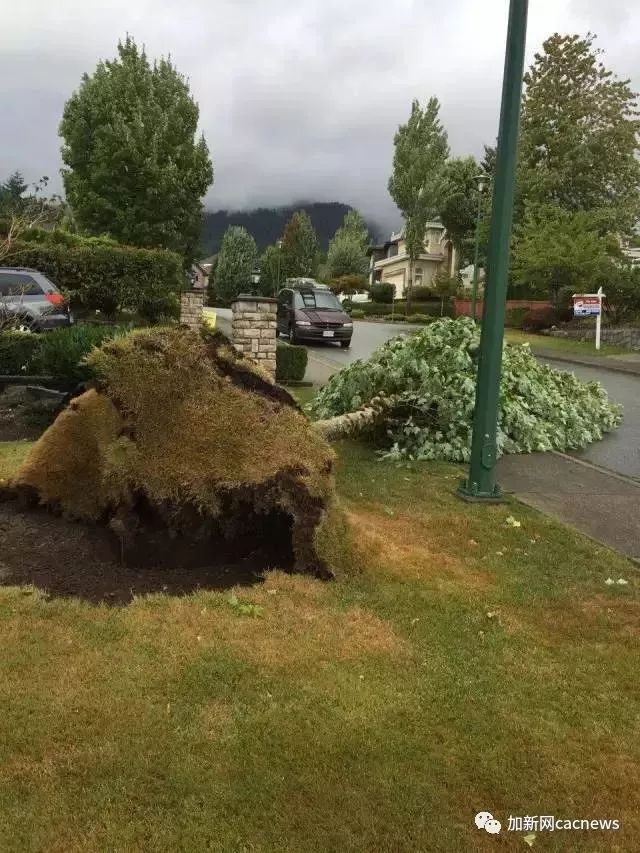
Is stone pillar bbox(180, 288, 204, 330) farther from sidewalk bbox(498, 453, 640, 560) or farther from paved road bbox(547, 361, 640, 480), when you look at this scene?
sidewalk bbox(498, 453, 640, 560)

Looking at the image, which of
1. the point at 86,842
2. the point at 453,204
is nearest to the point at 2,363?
the point at 86,842

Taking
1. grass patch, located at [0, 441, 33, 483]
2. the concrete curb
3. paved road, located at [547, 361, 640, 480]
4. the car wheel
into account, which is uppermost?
the car wheel

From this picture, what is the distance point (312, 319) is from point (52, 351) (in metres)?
13.9

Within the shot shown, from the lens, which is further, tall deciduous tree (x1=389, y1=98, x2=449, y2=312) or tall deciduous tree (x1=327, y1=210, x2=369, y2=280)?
tall deciduous tree (x1=327, y1=210, x2=369, y2=280)

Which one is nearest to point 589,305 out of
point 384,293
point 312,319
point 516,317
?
point 312,319

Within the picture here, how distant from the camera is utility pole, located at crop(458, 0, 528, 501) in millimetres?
5625

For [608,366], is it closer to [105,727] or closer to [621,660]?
[621,660]

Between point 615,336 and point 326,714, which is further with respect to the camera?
point 615,336

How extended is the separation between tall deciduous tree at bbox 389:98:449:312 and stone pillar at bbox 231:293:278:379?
3982cm

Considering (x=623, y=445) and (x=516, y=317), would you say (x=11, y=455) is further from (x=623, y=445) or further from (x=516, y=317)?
(x=516, y=317)

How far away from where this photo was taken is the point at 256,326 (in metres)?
11.0

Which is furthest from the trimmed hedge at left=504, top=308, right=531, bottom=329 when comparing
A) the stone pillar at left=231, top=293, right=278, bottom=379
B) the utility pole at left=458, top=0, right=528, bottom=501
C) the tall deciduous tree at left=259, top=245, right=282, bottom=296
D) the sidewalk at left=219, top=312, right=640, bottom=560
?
the tall deciduous tree at left=259, top=245, right=282, bottom=296

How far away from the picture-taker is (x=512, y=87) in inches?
223

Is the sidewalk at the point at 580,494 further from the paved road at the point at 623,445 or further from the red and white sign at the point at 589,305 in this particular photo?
the red and white sign at the point at 589,305
